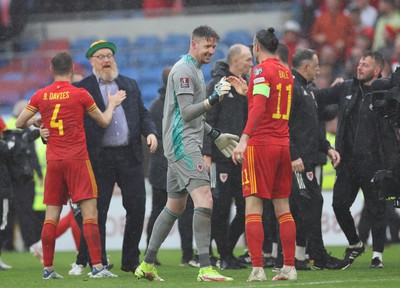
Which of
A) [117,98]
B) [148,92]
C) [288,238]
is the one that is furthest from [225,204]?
[148,92]

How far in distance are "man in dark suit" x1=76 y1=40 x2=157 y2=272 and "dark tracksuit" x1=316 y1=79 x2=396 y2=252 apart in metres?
2.07

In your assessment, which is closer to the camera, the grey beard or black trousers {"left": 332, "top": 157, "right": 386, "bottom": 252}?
the grey beard

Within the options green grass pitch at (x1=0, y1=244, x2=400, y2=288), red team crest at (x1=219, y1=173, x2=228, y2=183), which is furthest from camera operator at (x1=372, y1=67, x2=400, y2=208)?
red team crest at (x1=219, y1=173, x2=228, y2=183)

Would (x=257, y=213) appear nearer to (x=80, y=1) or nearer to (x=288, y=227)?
(x=288, y=227)

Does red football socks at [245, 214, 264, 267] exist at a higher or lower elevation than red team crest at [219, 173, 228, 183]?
lower

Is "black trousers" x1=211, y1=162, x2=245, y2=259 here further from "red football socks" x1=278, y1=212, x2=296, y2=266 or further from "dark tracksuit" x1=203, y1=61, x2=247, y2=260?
"red football socks" x1=278, y1=212, x2=296, y2=266

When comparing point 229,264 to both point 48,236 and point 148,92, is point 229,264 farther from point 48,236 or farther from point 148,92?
point 148,92

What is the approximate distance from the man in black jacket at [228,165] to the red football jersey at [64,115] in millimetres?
1743

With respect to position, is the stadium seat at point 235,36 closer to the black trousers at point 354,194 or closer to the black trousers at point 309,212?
the black trousers at point 354,194

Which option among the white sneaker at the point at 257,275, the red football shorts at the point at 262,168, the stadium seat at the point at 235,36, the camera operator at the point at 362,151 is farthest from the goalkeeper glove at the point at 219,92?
the stadium seat at the point at 235,36

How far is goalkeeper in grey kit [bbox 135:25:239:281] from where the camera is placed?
8844 mm

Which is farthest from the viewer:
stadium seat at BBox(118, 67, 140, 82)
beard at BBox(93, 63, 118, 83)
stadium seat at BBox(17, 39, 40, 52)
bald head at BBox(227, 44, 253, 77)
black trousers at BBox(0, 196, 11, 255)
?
stadium seat at BBox(17, 39, 40, 52)

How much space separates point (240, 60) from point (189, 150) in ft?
7.85

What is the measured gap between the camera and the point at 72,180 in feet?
31.5
